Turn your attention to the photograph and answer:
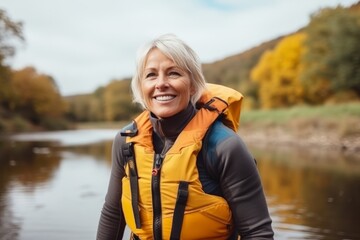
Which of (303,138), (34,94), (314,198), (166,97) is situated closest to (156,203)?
(166,97)

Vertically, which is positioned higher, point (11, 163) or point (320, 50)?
point (320, 50)

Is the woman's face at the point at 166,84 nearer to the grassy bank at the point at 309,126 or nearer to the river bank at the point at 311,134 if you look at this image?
the river bank at the point at 311,134

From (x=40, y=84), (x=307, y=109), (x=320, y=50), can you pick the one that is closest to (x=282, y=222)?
(x=307, y=109)

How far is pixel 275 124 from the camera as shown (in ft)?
106

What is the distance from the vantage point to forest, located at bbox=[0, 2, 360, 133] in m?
33.4

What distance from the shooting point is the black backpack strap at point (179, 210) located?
5.84ft

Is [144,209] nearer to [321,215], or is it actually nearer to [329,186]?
[321,215]

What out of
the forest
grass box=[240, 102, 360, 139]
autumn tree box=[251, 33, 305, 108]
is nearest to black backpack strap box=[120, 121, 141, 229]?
the forest

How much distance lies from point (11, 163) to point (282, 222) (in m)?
12.1

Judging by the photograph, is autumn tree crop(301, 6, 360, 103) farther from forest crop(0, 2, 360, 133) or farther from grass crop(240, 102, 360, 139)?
grass crop(240, 102, 360, 139)

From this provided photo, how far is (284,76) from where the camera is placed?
47750 millimetres

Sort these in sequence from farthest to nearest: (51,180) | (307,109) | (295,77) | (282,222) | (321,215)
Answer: (295,77)
(307,109)
(51,180)
(321,215)
(282,222)

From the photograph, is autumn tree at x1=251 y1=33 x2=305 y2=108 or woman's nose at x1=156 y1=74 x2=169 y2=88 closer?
woman's nose at x1=156 y1=74 x2=169 y2=88

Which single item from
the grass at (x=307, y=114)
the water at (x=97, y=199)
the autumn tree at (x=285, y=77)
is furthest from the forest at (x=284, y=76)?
the grass at (x=307, y=114)
